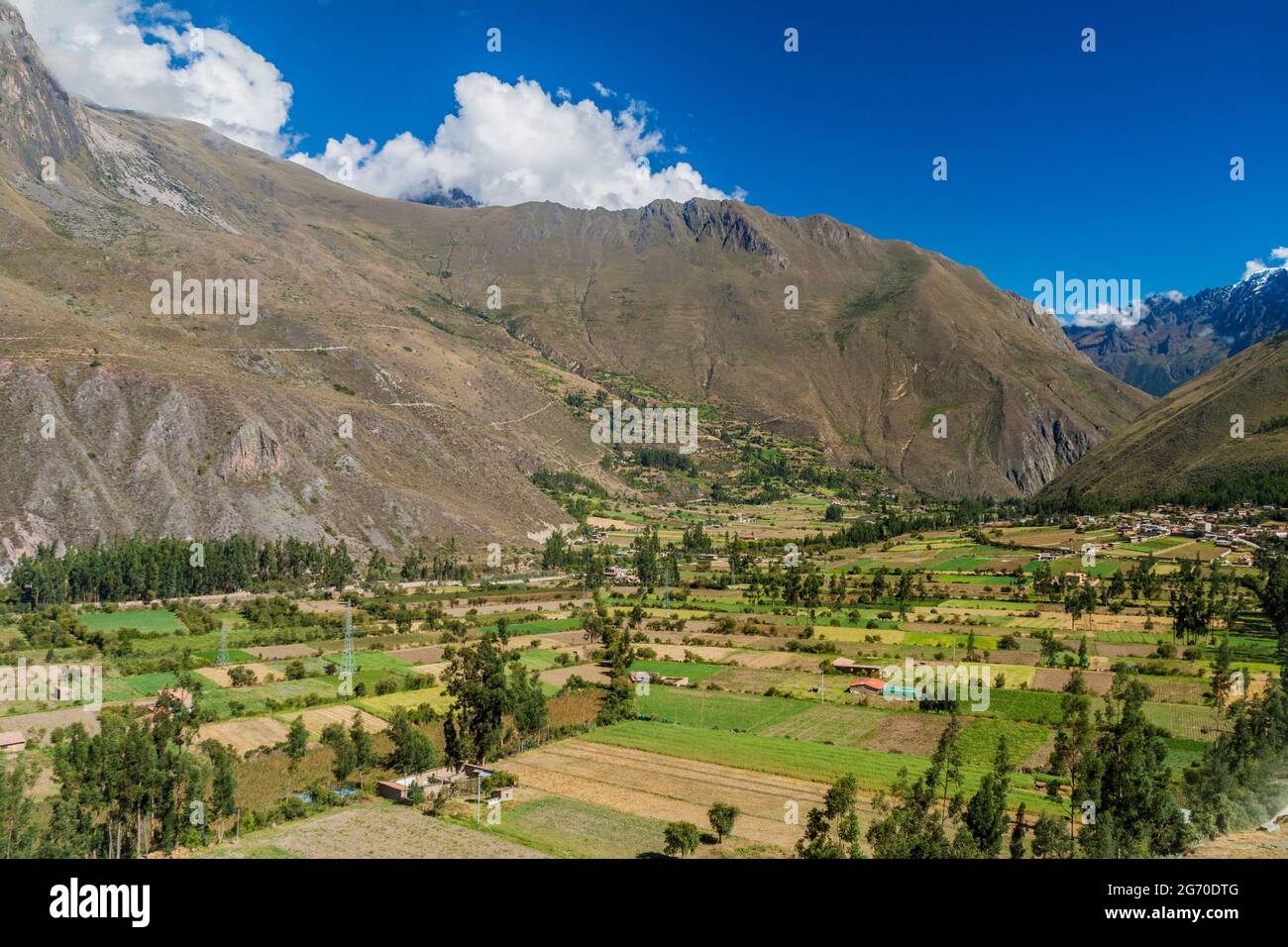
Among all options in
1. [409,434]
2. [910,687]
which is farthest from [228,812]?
[409,434]

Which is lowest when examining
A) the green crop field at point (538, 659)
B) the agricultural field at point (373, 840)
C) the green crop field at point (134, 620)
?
the agricultural field at point (373, 840)

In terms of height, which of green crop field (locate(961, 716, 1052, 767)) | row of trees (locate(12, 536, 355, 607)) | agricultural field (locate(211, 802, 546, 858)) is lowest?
green crop field (locate(961, 716, 1052, 767))

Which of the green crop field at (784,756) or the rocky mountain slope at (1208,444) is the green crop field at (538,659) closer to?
the green crop field at (784,756)

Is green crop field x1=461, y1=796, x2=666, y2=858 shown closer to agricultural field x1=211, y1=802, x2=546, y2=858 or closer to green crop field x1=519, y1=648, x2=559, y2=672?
agricultural field x1=211, y1=802, x2=546, y2=858

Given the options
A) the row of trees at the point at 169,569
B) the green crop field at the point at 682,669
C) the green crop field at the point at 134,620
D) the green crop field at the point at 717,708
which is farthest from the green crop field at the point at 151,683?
the green crop field at the point at 682,669

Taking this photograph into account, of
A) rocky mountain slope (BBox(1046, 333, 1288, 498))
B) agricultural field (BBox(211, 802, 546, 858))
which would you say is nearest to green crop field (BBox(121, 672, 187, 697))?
agricultural field (BBox(211, 802, 546, 858))

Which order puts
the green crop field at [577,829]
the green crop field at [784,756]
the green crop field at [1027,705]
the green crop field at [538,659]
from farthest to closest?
the green crop field at [538,659] < the green crop field at [1027,705] < the green crop field at [784,756] < the green crop field at [577,829]

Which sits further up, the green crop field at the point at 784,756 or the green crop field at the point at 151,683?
the green crop field at the point at 151,683

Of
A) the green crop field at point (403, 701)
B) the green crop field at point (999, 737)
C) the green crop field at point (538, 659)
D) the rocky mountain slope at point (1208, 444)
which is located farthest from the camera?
the rocky mountain slope at point (1208, 444)
